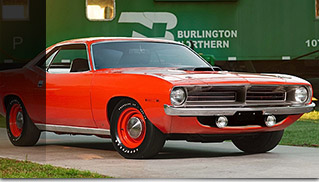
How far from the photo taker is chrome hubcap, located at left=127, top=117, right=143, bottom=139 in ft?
24.4

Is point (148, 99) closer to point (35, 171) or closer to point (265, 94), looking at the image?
point (265, 94)

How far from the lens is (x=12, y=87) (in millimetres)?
9406

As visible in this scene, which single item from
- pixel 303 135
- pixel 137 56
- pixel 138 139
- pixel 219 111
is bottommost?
pixel 303 135

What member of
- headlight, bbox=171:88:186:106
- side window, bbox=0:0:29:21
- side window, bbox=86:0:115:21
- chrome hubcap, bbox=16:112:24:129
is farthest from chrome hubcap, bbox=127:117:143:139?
side window, bbox=0:0:29:21

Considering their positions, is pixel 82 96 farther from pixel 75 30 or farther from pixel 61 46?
pixel 75 30

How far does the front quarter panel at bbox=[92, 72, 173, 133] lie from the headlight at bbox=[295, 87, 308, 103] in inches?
61.2

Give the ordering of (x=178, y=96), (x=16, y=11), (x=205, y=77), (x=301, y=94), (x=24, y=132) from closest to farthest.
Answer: (x=178, y=96), (x=205, y=77), (x=301, y=94), (x=24, y=132), (x=16, y=11)

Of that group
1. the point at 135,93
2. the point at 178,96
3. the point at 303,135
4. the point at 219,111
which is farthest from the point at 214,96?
the point at 303,135

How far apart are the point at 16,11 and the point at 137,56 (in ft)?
27.5

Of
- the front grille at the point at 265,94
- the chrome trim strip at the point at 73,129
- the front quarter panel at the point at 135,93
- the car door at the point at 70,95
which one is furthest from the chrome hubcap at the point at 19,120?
the front grille at the point at 265,94

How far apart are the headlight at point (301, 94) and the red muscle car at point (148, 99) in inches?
0.6

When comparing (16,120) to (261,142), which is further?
(16,120)

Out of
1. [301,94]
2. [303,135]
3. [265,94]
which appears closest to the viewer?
[265,94]

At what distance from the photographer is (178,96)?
23.4ft
